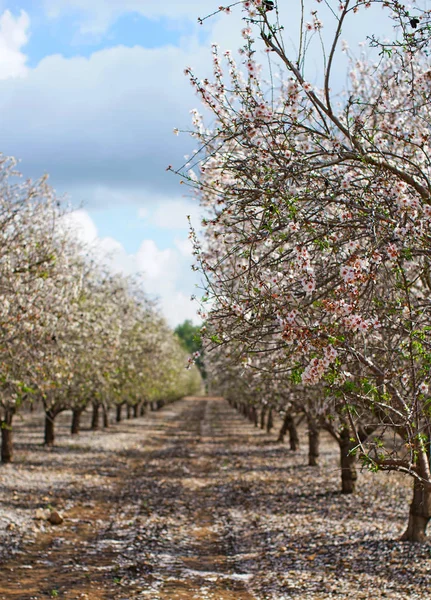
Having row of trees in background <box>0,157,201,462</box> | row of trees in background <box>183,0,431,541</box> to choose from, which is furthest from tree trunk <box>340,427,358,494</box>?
row of trees in background <box>183,0,431,541</box>

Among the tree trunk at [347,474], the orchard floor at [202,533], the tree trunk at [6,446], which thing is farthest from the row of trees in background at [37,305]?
the tree trunk at [347,474]

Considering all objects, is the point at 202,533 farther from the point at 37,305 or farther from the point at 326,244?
the point at 326,244

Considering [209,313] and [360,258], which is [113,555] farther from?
[360,258]

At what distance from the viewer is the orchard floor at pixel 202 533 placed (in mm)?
10445

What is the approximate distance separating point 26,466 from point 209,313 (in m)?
18.9

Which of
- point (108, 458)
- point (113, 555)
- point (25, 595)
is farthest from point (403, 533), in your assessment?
point (108, 458)

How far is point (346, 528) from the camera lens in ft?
48.0

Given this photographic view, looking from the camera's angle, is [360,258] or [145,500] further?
[145,500]

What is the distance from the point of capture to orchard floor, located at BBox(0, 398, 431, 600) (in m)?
10.4

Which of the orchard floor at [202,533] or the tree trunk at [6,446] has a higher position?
the tree trunk at [6,446]

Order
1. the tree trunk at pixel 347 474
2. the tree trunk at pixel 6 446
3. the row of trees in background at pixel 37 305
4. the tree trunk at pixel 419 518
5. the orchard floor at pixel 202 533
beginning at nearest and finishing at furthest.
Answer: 1. the orchard floor at pixel 202 533
2. the tree trunk at pixel 419 518
3. the row of trees in background at pixel 37 305
4. the tree trunk at pixel 347 474
5. the tree trunk at pixel 6 446

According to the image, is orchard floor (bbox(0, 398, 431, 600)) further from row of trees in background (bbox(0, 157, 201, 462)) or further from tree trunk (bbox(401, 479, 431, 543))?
row of trees in background (bbox(0, 157, 201, 462))

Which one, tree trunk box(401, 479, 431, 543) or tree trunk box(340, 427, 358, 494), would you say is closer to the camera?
tree trunk box(401, 479, 431, 543)

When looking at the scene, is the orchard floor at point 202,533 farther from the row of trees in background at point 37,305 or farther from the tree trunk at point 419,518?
the row of trees in background at point 37,305
